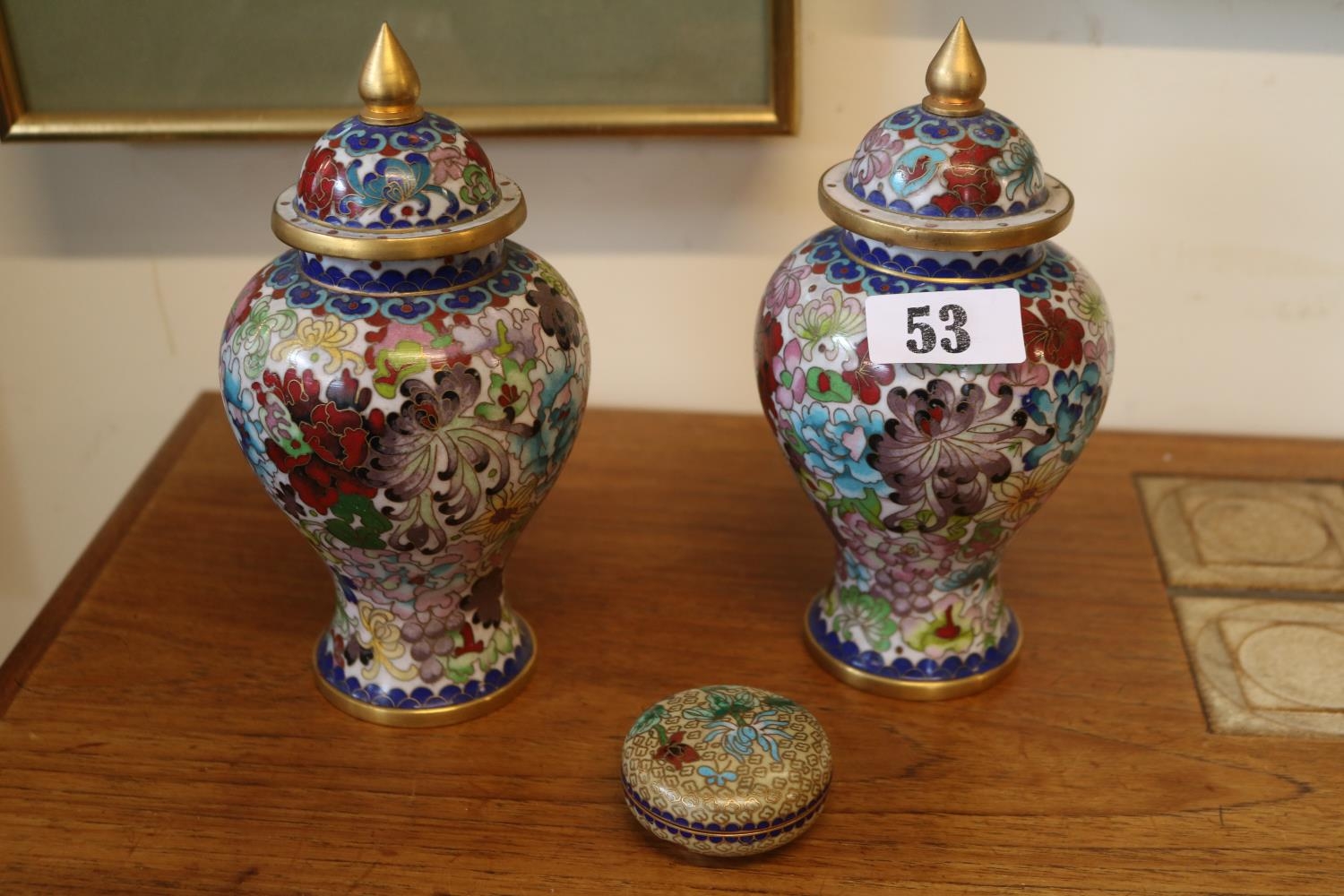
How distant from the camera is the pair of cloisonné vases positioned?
864 mm

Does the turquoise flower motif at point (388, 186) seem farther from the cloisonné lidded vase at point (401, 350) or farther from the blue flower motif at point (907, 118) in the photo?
the blue flower motif at point (907, 118)

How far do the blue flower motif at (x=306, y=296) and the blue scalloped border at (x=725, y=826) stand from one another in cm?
38

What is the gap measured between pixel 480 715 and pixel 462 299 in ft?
1.08

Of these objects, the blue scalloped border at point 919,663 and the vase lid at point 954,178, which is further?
the blue scalloped border at point 919,663

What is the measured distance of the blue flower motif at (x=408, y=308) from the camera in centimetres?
87

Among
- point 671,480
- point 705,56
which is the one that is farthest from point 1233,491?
point 705,56

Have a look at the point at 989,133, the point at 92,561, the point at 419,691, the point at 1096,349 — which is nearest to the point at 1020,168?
the point at 989,133

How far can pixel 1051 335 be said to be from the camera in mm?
892

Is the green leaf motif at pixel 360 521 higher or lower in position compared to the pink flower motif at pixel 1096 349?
lower

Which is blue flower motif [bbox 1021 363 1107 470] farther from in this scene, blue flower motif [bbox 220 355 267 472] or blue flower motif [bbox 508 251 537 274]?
blue flower motif [bbox 220 355 267 472]

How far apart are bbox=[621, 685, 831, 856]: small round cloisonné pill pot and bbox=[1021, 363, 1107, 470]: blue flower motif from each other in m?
0.25

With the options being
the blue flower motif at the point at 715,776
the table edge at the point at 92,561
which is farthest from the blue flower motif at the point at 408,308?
the table edge at the point at 92,561

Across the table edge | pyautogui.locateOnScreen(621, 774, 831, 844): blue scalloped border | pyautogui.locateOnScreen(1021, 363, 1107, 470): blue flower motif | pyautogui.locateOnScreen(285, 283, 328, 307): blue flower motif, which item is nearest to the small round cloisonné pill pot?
pyautogui.locateOnScreen(621, 774, 831, 844): blue scalloped border

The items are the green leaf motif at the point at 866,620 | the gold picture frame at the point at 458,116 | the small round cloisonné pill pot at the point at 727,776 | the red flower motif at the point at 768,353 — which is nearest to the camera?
the small round cloisonné pill pot at the point at 727,776
